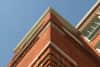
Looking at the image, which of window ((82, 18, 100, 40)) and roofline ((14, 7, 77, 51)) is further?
window ((82, 18, 100, 40))

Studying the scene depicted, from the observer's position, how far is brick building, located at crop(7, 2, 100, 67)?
48.1ft

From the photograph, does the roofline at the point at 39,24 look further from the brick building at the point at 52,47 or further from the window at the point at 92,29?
the window at the point at 92,29

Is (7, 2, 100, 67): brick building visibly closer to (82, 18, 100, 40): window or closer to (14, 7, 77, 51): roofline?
(14, 7, 77, 51): roofline

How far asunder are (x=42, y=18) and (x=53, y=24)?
111 centimetres

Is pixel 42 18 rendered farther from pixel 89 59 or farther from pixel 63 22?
pixel 89 59

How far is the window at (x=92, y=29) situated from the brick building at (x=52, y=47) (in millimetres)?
8952

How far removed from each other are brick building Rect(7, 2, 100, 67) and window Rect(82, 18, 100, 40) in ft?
29.4

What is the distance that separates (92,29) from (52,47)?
1267 centimetres

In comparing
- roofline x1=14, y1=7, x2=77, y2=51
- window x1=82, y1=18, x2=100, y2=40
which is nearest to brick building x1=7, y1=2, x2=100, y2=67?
roofline x1=14, y1=7, x2=77, y2=51

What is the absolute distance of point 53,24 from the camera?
15883 millimetres

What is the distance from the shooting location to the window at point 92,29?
25891 mm

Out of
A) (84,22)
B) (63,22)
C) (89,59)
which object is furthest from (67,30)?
(84,22)

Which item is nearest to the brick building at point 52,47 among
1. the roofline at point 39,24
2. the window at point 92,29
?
the roofline at point 39,24

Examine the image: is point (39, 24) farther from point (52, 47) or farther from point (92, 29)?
point (92, 29)
